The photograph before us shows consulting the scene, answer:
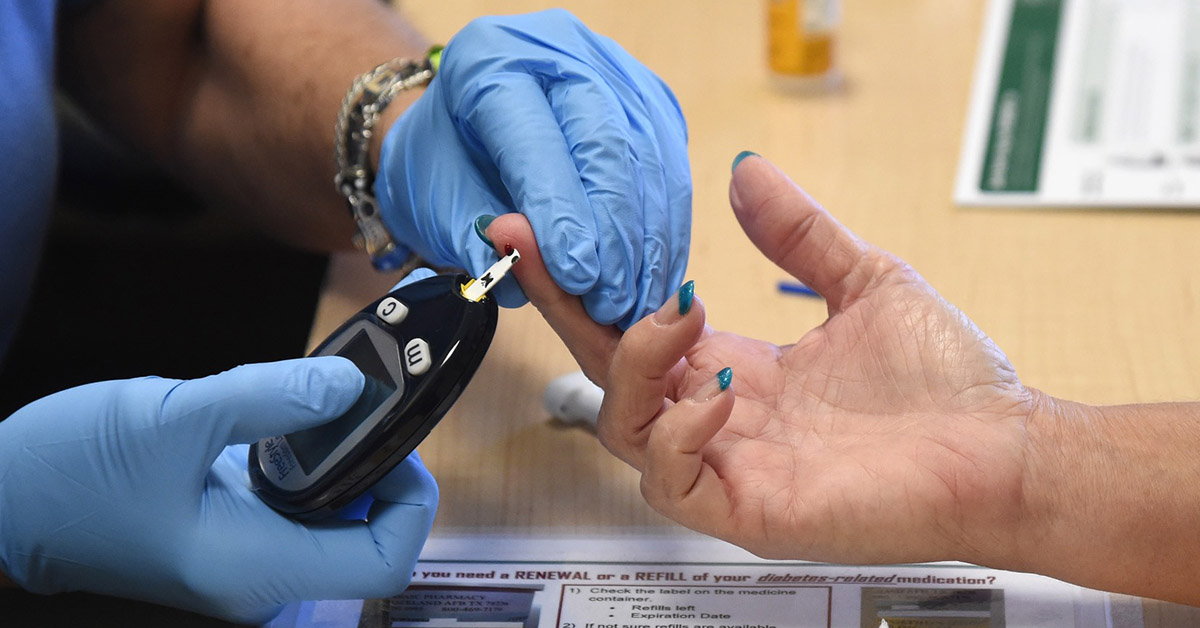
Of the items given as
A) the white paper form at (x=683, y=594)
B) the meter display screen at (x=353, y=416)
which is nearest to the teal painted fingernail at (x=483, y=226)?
the meter display screen at (x=353, y=416)

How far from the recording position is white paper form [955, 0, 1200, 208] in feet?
3.20

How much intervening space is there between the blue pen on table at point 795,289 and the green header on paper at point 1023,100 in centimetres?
24

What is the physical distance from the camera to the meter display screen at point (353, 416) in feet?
2.03

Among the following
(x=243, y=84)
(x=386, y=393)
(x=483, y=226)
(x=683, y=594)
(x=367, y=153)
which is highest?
(x=243, y=84)

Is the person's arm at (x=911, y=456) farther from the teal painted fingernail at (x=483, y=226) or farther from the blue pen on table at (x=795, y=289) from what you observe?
the blue pen on table at (x=795, y=289)

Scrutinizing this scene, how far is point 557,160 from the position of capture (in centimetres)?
71

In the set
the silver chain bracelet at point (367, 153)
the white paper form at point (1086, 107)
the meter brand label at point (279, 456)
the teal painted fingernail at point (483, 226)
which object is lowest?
the meter brand label at point (279, 456)

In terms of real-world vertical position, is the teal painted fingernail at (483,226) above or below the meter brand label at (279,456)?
above

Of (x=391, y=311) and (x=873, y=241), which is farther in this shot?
(x=873, y=241)

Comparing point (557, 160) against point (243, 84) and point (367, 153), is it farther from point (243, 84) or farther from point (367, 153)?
point (243, 84)

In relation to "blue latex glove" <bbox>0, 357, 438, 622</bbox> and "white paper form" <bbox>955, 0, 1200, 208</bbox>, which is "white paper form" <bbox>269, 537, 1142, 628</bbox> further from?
"white paper form" <bbox>955, 0, 1200, 208</bbox>

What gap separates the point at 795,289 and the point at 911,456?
0.90ft

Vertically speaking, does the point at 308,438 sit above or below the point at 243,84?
below

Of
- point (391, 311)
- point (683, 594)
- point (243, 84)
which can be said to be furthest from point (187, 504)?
point (243, 84)
